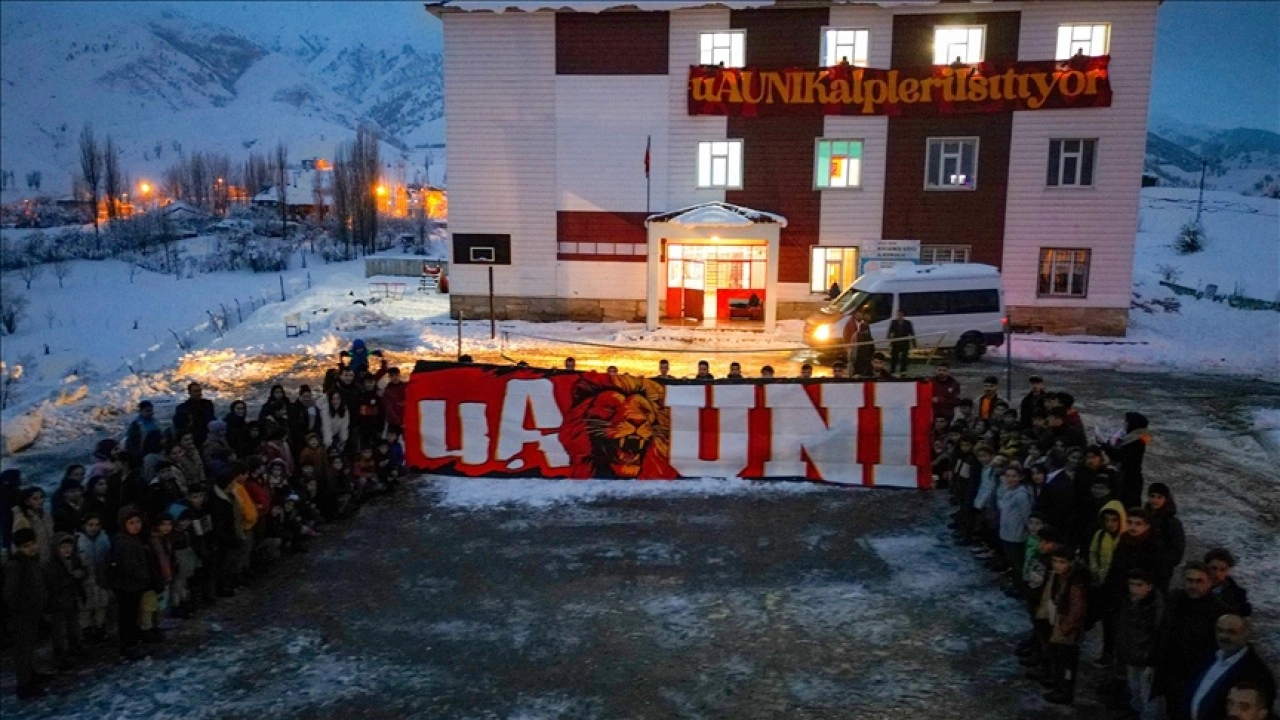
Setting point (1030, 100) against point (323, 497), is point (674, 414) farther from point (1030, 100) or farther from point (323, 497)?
point (1030, 100)

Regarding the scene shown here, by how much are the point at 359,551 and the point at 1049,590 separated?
7680mm

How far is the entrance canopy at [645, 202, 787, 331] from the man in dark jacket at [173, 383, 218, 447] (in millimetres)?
17185

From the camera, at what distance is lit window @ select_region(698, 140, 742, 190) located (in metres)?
29.5

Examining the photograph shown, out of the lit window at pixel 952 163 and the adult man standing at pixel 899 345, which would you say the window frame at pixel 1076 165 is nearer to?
the lit window at pixel 952 163

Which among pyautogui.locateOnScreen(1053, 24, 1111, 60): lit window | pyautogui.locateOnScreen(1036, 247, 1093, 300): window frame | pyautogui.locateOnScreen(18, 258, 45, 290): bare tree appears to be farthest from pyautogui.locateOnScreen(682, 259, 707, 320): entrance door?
pyautogui.locateOnScreen(18, 258, 45, 290): bare tree

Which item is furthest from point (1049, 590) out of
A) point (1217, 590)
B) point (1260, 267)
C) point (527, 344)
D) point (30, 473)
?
point (1260, 267)

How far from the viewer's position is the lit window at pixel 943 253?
29.1 m

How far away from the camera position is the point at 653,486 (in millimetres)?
13133

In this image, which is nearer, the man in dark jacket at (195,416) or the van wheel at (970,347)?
the man in dark jacket at (195,416)

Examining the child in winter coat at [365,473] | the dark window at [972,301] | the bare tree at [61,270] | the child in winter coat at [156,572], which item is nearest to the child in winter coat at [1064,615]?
the child in winter coat at [156,572]

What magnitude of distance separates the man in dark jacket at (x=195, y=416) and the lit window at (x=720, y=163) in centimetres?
2010

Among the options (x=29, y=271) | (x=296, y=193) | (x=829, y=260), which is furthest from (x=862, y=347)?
(x=296, y=193)

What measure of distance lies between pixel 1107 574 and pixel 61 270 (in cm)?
6237

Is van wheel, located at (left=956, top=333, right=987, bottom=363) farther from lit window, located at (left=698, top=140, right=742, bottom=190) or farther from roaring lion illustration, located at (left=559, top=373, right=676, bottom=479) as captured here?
roaring lion illustration, located at (left=559, top=373, right=676, bottom=479)
